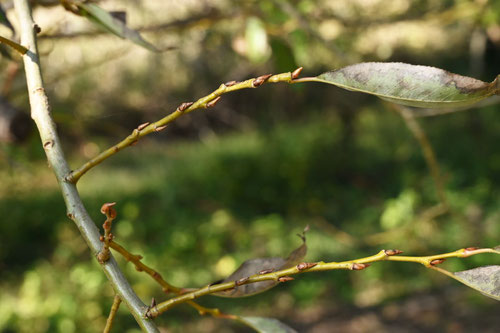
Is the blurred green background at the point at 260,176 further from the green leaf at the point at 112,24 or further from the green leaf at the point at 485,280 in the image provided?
the green leaf at the point at 485,280

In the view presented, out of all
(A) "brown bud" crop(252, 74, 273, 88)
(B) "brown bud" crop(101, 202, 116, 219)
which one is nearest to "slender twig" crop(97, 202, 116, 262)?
(B) "brown bud" crop(101, 202, 116, 219)

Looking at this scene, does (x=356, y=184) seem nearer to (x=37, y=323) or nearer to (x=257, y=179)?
(x=257, y=179)

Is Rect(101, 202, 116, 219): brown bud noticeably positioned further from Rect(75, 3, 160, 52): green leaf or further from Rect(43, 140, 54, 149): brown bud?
Rect(75, 3, 160, 52): green leaf

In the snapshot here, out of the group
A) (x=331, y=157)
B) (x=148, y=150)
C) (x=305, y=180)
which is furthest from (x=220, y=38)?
(x=148, y=150)

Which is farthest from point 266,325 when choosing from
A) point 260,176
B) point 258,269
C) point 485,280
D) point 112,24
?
point 260,176

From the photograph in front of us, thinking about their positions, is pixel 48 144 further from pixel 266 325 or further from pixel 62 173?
pixel 266 325

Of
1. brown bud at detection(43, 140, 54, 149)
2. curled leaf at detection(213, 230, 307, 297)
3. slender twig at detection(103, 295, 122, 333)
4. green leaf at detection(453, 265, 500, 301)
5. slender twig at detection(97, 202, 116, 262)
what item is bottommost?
green leaf at detection(453, 265, 500, 301)
